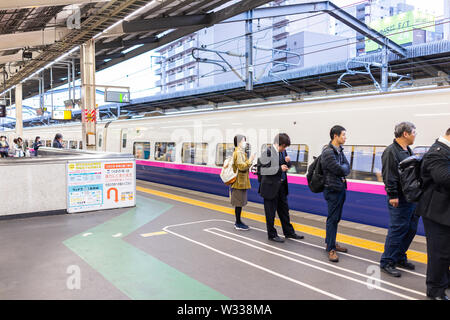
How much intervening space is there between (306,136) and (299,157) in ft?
1.36

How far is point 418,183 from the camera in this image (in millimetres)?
3695

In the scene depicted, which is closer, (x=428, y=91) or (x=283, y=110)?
(x=428, y=91)

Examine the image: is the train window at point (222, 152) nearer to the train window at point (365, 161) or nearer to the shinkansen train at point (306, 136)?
the shinkansen train at point (306, 136)

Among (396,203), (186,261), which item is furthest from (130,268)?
(396,203)

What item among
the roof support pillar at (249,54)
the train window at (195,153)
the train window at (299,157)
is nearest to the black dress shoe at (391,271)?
the train window at (299,157)

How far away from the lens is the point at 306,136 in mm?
7152

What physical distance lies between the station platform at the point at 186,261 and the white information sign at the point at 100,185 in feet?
1.38

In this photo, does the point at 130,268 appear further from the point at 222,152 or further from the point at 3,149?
the point at 3,149

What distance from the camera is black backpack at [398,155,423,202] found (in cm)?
370

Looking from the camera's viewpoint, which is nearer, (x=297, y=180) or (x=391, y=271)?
(x=391, y=271)

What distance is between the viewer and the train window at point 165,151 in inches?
434

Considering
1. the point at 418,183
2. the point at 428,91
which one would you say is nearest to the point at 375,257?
the point at 418,183
